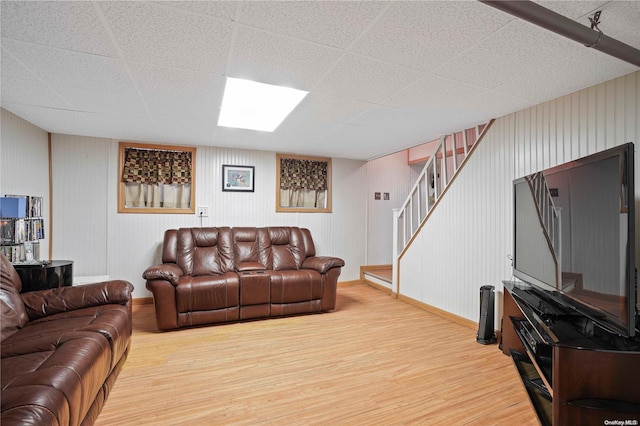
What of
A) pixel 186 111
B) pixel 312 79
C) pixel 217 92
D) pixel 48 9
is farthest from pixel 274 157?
pixel 48 9

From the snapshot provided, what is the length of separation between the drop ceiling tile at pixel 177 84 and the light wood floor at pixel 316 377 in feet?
7.35

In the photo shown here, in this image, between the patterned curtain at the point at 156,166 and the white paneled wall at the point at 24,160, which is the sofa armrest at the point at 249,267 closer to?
the patterned curtain at the point at 156,166

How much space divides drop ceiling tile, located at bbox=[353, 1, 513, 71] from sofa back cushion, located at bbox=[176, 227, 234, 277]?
10.2ft

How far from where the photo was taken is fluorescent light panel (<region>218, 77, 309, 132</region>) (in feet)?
8.12

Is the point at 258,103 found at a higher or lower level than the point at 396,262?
higher

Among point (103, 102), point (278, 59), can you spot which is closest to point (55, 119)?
point (103, 102)

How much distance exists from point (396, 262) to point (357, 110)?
2544 mm

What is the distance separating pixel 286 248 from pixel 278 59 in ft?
9.57

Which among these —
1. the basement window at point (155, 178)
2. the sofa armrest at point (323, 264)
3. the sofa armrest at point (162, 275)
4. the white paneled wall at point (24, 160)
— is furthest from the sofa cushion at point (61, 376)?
the basement window at point (155, 178)

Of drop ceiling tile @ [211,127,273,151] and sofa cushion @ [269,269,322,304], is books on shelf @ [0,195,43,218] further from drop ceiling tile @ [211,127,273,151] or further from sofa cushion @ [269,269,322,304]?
sofa cushion @ [269,269,322,304]

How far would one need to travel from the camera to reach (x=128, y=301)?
253 cm

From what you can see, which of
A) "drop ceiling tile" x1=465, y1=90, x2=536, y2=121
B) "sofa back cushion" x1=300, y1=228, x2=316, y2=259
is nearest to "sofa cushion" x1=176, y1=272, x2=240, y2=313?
"sofa back cushion" x1=300, y1=228, x2=316, y2=259

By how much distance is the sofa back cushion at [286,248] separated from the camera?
4.25m

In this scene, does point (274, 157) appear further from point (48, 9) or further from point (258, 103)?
point (48, 9)
